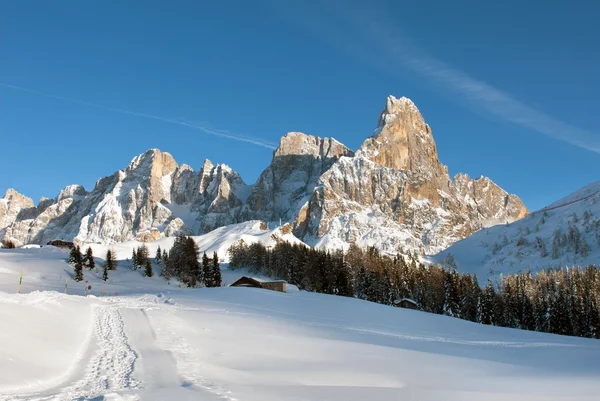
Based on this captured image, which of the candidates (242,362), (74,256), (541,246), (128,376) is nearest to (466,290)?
(242,362)

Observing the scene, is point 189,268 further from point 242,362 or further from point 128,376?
point 128,376

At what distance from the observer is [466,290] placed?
8219 centimetres

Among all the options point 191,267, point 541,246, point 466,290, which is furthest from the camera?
point 541,246

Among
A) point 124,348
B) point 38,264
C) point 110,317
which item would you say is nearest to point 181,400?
point 124,348

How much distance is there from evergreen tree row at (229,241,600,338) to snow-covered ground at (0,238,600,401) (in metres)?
46.2

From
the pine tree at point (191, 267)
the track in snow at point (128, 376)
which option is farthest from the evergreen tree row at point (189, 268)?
the track in snow at point (128, 376)

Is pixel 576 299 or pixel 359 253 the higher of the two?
pixel 359 253

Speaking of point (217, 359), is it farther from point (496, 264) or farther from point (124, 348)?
point (496, 264)

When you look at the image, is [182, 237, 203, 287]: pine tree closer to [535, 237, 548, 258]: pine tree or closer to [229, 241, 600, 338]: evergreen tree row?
[229, 241, 600, 338]: evergreen tree row

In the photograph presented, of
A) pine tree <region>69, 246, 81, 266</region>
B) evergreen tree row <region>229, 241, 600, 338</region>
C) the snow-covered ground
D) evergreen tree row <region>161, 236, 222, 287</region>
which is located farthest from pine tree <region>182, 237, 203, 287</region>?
the snow-covered ground

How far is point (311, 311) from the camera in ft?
149

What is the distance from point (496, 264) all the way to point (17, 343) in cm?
18965

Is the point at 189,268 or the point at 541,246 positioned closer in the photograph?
the point at 189,268

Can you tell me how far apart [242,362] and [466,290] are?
72.7 meters
